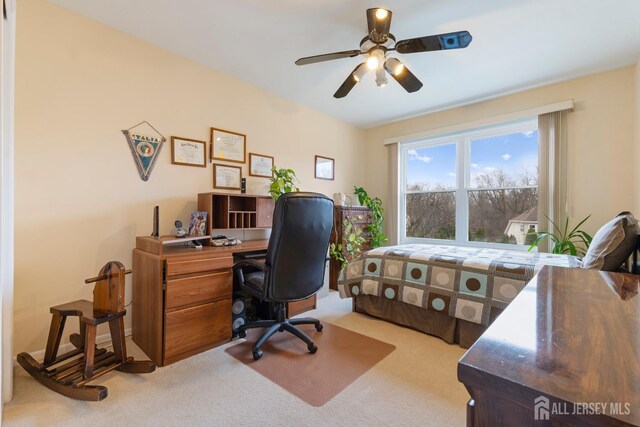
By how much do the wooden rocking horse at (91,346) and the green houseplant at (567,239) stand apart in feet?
12.6

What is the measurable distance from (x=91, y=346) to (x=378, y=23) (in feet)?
9.11

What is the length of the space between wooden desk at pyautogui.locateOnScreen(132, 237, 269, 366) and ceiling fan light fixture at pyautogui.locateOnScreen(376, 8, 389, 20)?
6.73 feet

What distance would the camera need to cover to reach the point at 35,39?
1971mm

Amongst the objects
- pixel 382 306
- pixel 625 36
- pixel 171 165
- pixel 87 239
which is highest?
pixel 625 36

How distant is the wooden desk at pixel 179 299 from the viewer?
1.92 m

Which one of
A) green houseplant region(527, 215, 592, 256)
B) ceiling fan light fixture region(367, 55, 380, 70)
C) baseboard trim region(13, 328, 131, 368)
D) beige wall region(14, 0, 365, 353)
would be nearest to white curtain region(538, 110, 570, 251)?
green houseplant region(527, 215, 592, 256)

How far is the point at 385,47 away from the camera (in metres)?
2.14

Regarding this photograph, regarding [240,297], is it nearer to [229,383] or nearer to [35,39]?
[229,383]

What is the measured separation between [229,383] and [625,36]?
13.5 ft

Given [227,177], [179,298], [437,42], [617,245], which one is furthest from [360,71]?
[179,298]

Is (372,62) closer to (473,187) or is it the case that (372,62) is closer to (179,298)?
(179,298)

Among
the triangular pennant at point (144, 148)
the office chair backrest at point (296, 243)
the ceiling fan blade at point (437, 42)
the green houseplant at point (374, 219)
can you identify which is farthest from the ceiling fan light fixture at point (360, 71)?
the green houseplant at point (374, 219)

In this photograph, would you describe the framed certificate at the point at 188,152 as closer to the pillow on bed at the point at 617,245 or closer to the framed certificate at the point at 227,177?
the framed certificate at the point at 227,177

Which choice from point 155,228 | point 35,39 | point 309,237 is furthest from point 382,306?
point 35,39
